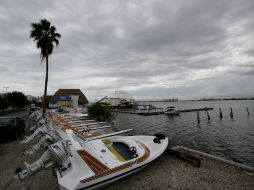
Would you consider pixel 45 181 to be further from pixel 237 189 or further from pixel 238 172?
pixel 238 172

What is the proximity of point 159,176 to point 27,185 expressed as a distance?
4.82 metres

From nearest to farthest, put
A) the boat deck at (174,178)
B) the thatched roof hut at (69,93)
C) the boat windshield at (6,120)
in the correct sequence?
the boat deck at (174,178) → the boat windshield at (6,120) → the thatched roof hut at (69,93)

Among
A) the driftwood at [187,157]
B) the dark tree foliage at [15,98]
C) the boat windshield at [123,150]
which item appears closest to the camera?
the driftwood at [187,157]

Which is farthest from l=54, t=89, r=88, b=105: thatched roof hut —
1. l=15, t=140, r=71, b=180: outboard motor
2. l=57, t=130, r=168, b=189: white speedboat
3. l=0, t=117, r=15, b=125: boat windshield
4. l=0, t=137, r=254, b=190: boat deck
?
l=15, t=140, r=71, b=180: outboard motor

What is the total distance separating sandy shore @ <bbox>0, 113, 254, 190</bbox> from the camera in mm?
5496

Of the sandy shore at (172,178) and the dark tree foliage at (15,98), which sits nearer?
the sandy shore at (172,178)

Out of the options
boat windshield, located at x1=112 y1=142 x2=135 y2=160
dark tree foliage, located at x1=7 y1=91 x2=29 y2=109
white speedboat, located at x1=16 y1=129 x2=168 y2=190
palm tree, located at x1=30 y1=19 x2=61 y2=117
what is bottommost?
boat windshield, located at x1=112 y1=142 x2=135 y2=160

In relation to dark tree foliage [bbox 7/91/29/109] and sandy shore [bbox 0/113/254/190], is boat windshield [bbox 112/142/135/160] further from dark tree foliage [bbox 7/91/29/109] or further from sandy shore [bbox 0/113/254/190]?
dark tree foliage [bbox 7/91/29/109]

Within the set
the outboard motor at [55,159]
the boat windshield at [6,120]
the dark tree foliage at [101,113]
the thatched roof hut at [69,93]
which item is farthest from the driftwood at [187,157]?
the thatched roof hut at [69,93]

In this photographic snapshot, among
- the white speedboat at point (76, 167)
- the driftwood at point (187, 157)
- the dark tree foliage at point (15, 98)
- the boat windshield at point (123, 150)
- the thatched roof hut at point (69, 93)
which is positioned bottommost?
the driftwood at point (187, 157)

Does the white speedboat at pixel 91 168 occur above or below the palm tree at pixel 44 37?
below

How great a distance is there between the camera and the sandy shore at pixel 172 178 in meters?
5.50

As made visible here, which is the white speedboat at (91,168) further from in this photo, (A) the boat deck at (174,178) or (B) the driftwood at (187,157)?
(B) the driftwood at (187,157)

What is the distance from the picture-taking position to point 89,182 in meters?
4.50
